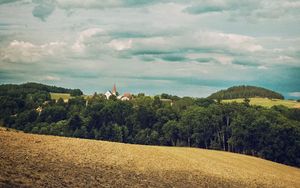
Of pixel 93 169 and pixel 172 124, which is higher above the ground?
pixel 93 169

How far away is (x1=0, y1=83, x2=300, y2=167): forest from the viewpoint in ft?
348

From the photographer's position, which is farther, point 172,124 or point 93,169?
point 172,124

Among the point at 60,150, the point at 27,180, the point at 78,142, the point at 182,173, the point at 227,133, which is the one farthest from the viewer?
the point at 227,133

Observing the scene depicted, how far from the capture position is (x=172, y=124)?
395 ft

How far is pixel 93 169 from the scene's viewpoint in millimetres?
32344

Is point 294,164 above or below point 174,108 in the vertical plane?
below

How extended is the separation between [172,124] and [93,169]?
88984 mm

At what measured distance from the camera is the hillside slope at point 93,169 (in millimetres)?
25828

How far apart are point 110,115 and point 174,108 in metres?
23.2

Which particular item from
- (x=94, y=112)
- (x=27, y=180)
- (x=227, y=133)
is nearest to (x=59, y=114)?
(x=94, y=112)

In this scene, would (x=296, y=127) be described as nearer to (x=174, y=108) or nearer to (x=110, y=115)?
(x=174, y=108)

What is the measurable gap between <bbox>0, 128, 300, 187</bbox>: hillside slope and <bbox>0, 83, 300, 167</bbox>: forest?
191 ft

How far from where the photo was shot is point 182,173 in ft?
134

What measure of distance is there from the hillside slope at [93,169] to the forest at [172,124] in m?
58.2
